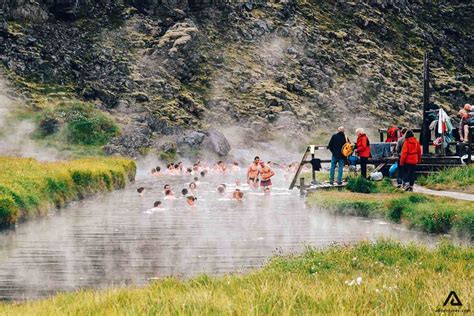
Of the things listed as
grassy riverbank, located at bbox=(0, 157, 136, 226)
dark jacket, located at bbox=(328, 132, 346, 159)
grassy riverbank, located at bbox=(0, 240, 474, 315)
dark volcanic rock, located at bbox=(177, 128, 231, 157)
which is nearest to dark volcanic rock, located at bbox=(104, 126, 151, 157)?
dark volcanic rock, located at bbox=(177, 128, 231, 157)

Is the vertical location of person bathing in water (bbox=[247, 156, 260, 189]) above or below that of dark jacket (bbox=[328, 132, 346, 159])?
below

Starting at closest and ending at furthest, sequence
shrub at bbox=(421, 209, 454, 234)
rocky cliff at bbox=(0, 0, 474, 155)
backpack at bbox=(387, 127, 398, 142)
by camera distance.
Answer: shrub at bbox=(421, 209, 454, 234)
backpack at bbox=(387, 127, 398, 142)
rocky cliff at bbox=(0, 0, 474, 155)

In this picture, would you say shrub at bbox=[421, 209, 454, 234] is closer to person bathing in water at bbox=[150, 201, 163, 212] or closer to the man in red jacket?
the man in red jacket

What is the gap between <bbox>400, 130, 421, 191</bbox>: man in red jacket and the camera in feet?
85.4

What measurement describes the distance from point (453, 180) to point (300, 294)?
21.1 meters

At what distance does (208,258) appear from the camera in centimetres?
1504

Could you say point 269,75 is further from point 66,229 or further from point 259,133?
point 66,229

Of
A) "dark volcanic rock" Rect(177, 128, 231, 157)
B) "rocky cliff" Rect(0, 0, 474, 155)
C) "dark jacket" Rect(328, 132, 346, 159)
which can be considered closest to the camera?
"dark jacket" Rect(328, 132, 346, 159)

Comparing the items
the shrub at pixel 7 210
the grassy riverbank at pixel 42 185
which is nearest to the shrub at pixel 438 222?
the shrub at pixel 7 210

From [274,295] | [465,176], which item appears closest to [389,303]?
[274,295]

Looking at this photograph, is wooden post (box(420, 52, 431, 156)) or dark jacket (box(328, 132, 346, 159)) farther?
wooden post (box(420, 52, 431, 156))

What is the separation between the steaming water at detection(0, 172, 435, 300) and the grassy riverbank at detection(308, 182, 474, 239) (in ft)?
2.15

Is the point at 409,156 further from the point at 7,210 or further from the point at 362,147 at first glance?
the point at 7,210

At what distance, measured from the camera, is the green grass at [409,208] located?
61.1 feet
